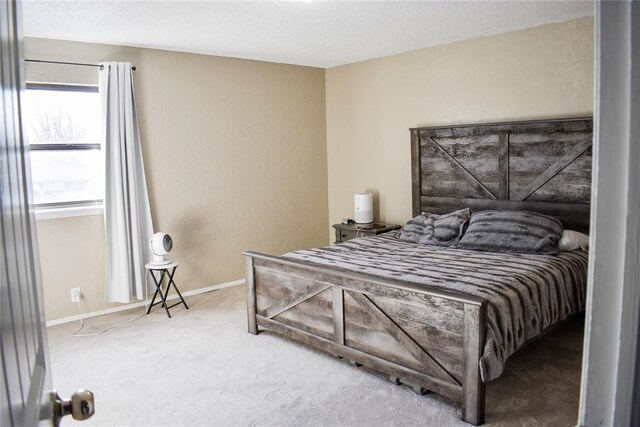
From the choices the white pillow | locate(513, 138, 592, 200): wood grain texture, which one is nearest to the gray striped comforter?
the white pillow

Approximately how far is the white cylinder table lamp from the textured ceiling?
4.93ft

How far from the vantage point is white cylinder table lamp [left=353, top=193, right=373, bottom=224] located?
18.4 feet

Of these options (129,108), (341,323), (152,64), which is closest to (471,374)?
(341,323)

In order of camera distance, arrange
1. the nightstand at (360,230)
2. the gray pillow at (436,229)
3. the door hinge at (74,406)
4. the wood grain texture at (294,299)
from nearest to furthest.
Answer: the door hinge at (74,406) → the wood grain texture at (294,299) → the gray pillow at (436,229) → the nightstand at (360,230)

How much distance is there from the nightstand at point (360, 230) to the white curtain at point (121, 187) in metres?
2.07

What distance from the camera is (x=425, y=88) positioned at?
5.23 meters

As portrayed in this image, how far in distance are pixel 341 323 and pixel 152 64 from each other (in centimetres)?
306

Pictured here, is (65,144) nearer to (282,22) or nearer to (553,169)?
(282,22)

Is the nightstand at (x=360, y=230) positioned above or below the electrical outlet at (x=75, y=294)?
above

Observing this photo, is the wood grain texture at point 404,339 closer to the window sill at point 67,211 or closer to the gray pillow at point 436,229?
the gray pillow at point 436,229

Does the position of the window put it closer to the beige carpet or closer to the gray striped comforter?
the beige carpet

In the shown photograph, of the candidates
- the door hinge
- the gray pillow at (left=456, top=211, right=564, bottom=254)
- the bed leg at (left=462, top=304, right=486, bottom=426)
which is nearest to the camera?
the door hinge

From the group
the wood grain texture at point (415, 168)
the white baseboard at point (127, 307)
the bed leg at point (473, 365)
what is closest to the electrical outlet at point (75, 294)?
the white baseboard at point (127, 307)

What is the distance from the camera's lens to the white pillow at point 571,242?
3922 millimetres
